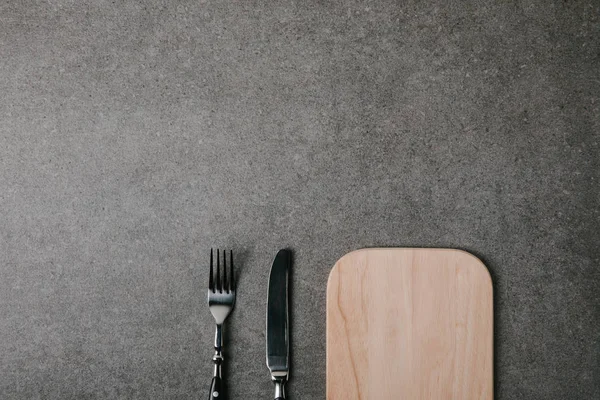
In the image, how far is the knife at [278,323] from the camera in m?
1.01

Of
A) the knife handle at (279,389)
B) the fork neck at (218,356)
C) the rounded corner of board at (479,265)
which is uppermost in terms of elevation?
the rounded corner of board at (479,265)

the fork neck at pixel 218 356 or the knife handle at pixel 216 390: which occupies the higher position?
the fork neck at pixel 218 356

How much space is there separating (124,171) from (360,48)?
0.49 meters

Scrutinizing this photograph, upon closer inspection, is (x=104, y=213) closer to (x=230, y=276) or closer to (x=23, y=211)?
(x=23, y=211)

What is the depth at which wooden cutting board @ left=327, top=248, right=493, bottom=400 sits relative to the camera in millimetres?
985

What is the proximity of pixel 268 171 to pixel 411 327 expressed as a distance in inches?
14.9

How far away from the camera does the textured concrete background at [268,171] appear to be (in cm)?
102

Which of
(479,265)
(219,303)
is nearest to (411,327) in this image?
(479,265)

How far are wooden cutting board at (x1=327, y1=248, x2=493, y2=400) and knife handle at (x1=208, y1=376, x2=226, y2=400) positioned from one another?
0.19 meters

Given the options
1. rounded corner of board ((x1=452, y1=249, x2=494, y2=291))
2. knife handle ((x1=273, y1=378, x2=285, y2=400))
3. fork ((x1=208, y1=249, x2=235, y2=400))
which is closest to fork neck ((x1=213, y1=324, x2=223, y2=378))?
fork ((x1=208, y1=249, x2=235, y2=400))

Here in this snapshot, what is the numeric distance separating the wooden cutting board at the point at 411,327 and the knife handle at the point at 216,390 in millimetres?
192

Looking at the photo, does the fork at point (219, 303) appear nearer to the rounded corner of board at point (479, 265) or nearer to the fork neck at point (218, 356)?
the fork neck at point (218, 356)

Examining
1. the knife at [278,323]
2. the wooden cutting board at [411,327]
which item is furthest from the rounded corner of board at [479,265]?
the knife at [278,323]

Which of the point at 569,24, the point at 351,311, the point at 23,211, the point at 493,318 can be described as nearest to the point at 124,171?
the point at 23,211
